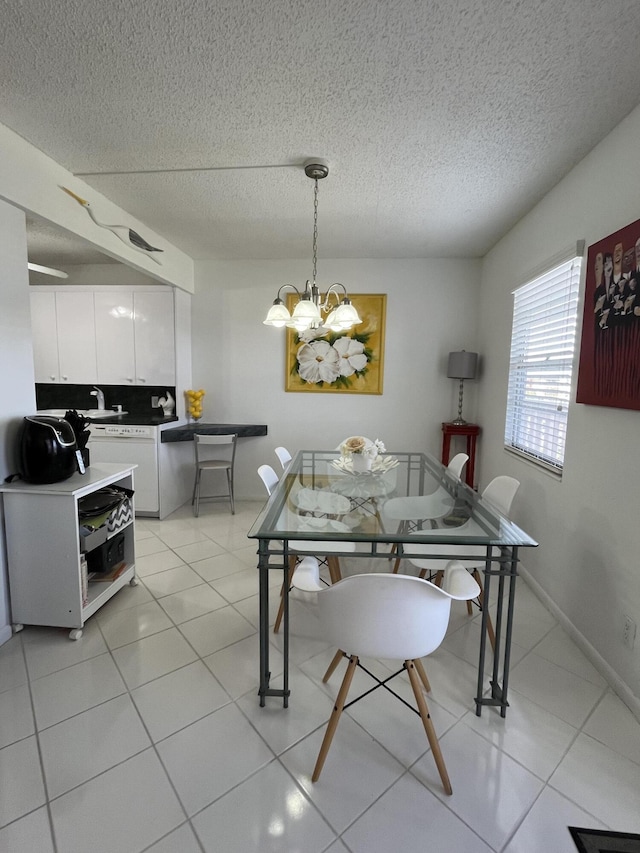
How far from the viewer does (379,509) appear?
6.26 ft

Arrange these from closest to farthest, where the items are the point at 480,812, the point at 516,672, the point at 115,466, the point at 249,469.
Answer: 1. the point at 480,812
2. the point at 516,672
3. the point at 115,466
4. the point at 249,469

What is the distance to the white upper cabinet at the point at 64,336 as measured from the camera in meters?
3.96

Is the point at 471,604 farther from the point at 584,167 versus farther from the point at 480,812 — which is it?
the point at 584,167

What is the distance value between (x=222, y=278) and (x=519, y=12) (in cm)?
336

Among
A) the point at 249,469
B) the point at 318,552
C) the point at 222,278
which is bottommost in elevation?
the point at 249,469

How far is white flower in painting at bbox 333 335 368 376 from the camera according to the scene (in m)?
4.12

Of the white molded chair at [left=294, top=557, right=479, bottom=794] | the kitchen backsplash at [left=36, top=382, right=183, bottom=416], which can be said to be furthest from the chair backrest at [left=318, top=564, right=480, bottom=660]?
the kitchen backsplash at [left=36, top=382, right=183, bottom=416]

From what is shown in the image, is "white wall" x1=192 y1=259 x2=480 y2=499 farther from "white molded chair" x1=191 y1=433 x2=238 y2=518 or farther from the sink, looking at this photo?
the sink

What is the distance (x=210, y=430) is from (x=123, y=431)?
0.79 m

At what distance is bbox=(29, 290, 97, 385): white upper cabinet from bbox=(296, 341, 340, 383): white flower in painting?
214 cm

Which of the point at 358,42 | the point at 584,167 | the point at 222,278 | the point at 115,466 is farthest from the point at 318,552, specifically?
the point at 222,278

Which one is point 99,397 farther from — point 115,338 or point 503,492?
point 503,492

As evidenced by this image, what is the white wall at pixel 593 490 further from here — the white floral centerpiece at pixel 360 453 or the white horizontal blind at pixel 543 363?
the white floral centerpiece at pixel 360 453

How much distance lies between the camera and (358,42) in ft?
4.76
